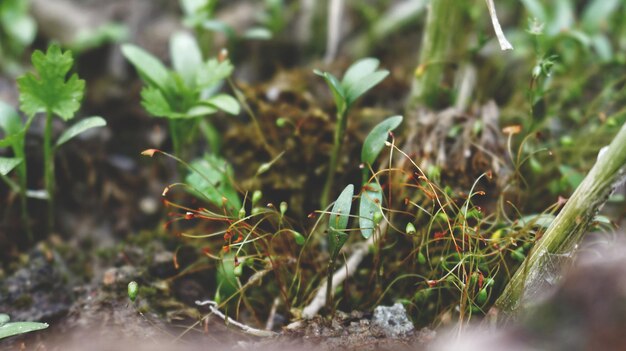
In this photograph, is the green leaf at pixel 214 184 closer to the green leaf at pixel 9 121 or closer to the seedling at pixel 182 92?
the seedling at pixel 182 92

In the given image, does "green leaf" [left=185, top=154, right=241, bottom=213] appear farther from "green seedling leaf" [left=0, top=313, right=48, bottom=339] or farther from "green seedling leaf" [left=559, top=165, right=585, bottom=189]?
"green seedling leaf" [left=559, top=165, right=585, bottom=189]

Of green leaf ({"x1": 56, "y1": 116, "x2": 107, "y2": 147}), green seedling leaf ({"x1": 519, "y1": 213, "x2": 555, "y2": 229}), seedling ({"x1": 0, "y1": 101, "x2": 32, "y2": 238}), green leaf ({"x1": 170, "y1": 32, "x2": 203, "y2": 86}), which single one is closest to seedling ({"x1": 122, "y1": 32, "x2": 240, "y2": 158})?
green leaf ({"x1": 170, "y1": 32, "x2": 203, "y2": 86})

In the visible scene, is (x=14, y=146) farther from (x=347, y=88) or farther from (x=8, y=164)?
(x=347, y=88)

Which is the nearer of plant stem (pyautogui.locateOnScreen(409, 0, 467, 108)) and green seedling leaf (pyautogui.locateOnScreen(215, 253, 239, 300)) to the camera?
green seedling leaf (pyautogui.locateOnScreen(215, 253, 239, 300))

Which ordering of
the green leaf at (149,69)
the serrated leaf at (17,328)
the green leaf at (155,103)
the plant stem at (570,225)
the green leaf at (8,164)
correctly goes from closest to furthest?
the plant stem at (570,225) → the serrated leaf at (17,328) → the green leaf at (8,164) → the green leaf at (155,103) → the green leaf at (149,69)

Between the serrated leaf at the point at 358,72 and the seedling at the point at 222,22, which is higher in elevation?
the seedling at the point at 222,22

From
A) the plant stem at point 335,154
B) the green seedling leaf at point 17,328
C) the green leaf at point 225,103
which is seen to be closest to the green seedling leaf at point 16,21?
the green leaf at point 225,103

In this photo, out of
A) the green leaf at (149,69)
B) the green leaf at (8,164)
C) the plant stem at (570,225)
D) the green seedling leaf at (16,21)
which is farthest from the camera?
the green seedling leaf at (16,21)
